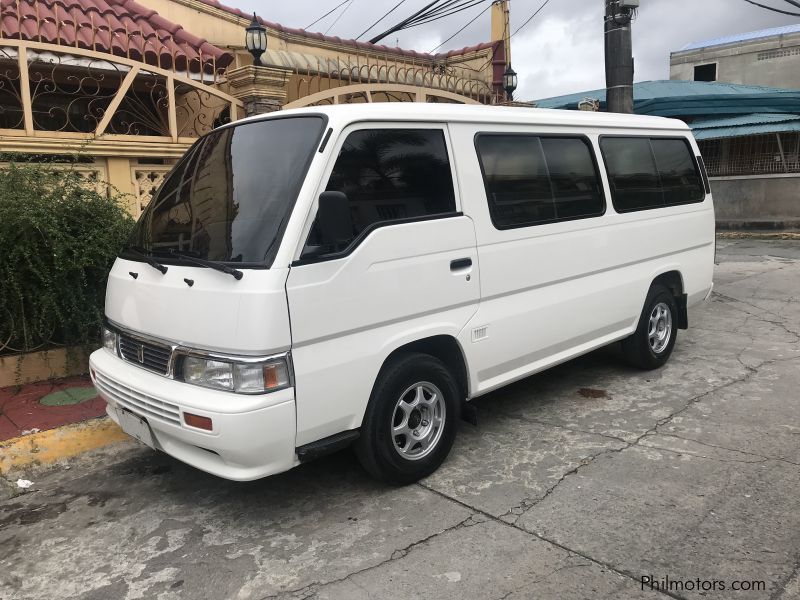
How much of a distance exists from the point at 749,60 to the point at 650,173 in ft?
84.9

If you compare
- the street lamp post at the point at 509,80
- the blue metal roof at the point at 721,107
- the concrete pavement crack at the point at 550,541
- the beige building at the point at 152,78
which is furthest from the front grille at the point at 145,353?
the blue metal roof at the point at 721,107

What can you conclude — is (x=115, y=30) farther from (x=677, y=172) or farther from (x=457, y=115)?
(x=677, y=172)

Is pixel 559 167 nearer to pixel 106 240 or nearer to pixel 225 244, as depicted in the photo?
pixel 225 244

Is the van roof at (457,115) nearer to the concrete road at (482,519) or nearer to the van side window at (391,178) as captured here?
the van side window at (391,178)

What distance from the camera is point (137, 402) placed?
11.3ft

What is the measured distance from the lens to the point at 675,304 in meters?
6.00

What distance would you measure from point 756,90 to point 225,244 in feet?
65.1

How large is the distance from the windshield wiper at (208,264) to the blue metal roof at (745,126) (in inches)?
647

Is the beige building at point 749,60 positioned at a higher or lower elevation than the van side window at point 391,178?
higher

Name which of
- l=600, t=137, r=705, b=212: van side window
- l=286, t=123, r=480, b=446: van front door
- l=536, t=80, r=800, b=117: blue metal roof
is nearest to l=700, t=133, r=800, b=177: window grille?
l=536, t=80, r=800, b=117: blue metal roof

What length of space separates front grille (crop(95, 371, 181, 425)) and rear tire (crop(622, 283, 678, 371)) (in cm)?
391

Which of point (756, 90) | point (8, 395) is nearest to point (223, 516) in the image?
point (8, 395)

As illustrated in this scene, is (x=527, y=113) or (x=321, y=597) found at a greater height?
(x=527, y=113)

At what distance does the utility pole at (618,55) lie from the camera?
8.52 meters
